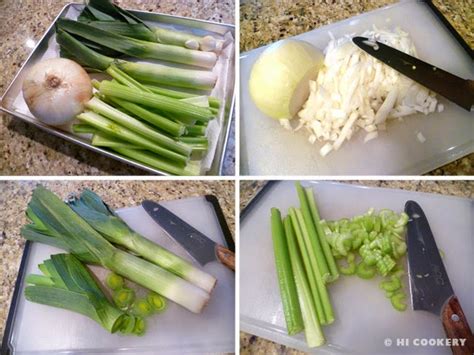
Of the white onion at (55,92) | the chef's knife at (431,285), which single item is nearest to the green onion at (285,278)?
the chef's knife at (431,285)

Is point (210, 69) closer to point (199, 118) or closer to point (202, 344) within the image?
point (199, 118)

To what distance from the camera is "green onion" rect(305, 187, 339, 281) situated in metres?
0.90

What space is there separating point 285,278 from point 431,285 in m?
0.28

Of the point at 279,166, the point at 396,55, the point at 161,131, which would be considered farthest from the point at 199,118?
the point at 396,55

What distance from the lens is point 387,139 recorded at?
40.3 inches

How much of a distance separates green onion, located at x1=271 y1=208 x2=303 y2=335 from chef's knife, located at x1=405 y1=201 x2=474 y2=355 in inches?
8.9

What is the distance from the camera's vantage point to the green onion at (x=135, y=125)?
0.99 m

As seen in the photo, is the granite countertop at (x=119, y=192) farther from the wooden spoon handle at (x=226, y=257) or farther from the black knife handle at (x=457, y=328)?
the black knife handle at (x=457, y=328)

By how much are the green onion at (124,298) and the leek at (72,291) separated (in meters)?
0.03

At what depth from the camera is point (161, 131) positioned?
1.02m

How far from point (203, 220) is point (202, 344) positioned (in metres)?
0.27

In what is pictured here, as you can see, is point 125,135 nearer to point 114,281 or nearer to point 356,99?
point 114,281

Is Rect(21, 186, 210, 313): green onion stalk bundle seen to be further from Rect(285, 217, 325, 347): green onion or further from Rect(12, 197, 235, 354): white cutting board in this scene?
Rect(285, 217, 325, 347): green onion

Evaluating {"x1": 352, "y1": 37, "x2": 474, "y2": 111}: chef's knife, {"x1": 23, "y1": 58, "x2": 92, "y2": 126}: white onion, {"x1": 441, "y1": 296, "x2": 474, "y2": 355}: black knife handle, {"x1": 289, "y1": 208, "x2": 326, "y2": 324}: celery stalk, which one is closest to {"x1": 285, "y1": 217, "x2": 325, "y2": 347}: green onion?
{"x1": 289, "y1": 208, "x2": 326, "y2": 324}: celery stalk
